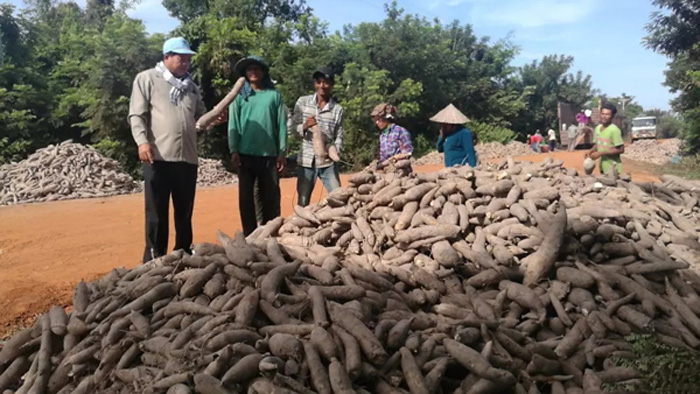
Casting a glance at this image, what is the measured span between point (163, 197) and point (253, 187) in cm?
100

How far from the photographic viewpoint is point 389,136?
5812 mm

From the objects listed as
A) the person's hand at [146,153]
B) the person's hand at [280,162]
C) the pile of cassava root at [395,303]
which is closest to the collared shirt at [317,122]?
the person's hand at [280,162]

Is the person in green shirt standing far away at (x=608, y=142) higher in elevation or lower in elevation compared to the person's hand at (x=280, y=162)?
higher

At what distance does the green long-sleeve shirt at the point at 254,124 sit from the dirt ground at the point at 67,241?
1.96 meters

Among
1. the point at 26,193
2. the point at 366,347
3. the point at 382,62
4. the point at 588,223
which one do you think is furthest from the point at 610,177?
the point at 382,62

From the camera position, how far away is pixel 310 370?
2.60 metres

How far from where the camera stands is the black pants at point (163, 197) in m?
4.60

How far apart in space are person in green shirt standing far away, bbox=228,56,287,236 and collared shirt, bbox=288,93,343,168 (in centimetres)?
28

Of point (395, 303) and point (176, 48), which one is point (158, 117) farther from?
point (395, 303)

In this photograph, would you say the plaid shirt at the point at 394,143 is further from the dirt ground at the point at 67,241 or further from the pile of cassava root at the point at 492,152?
the pile of cassava root at the point at 492,152

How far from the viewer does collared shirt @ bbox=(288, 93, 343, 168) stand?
559cm

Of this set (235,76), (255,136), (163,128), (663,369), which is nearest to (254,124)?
(255,136)

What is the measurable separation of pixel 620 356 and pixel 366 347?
59.2 inches

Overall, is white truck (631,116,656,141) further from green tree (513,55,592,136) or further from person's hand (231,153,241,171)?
person's hand (231,153,241,171)
